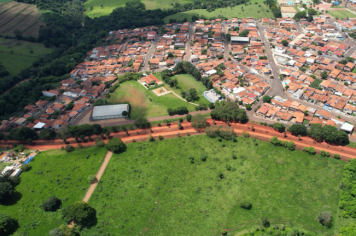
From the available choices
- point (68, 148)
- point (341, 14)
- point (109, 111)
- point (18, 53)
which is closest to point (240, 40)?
point (341, 14)

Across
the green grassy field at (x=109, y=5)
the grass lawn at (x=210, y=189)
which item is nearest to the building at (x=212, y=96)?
the grass lawn at (x=210, y=189)

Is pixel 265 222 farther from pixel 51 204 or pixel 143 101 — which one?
pixel 143 101

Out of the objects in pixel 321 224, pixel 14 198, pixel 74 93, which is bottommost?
pixel 321 224

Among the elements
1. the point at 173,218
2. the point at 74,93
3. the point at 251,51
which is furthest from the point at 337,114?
the point at 74,93

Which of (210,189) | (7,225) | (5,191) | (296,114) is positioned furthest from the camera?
(296,114)

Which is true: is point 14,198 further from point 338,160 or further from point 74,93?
point 338,160

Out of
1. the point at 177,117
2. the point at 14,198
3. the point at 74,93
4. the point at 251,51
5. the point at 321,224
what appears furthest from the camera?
the point at 251,51
